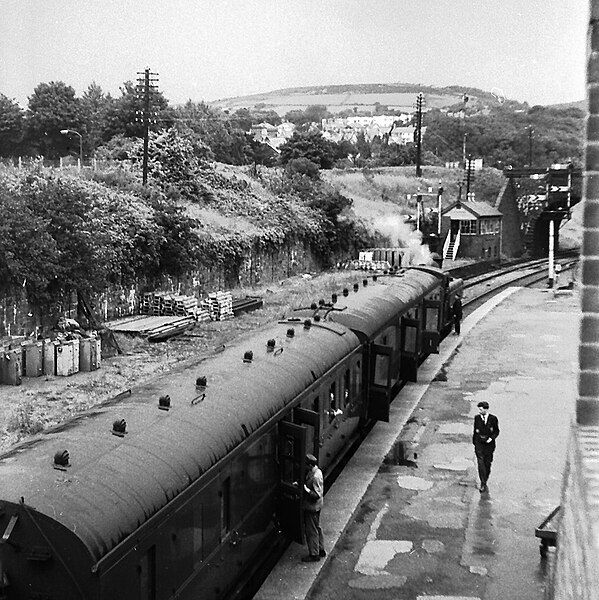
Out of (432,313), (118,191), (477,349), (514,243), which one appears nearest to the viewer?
(432,313)

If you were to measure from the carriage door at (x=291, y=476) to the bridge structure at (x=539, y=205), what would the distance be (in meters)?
53.9

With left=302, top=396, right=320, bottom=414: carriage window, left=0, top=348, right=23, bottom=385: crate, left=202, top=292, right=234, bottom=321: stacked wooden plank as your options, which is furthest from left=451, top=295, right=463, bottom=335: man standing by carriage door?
left=302, top=396, right=320, bottom=414: carriage window

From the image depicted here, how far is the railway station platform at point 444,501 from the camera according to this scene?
10.3 metres

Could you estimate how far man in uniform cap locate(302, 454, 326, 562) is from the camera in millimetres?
10328

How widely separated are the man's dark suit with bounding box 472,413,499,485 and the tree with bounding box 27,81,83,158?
39722 mm

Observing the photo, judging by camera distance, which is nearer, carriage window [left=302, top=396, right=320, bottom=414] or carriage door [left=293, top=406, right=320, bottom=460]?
carriage door [left=293, top=406, right=320, bottom=460]

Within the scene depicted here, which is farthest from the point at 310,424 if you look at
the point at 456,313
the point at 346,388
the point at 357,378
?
the point at 456,313

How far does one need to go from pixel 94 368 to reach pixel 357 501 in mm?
9939

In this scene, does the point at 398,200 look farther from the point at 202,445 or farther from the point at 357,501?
the point at 202,445

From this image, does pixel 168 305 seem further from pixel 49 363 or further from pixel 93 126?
pixel 93 126

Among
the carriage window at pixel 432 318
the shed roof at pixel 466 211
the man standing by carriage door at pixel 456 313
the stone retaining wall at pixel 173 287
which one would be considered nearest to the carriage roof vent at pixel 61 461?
the carriage window at pixel 432 318

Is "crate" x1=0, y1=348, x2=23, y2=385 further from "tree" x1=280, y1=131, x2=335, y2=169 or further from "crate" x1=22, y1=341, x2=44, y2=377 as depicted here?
"tree" x1=280, y1=131, x2=335, y2=169

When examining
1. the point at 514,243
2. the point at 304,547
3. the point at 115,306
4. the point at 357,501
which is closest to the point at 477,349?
the point at 115,306

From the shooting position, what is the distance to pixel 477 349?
26109mm
